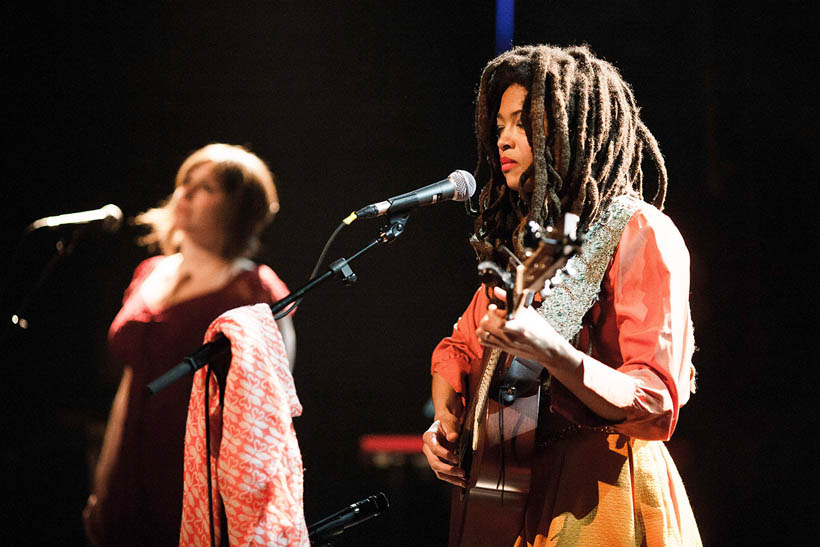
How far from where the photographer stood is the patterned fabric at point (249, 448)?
166 cm

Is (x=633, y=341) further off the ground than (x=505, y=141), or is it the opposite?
(x=505, y=141)

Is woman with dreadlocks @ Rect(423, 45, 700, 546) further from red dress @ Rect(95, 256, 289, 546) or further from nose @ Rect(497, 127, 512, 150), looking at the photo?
red dress @ Rect(95, 256, 289, 546)

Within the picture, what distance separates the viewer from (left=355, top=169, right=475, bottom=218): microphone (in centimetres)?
185

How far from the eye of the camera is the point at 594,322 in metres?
1.57

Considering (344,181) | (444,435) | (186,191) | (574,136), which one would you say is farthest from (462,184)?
(186,191)

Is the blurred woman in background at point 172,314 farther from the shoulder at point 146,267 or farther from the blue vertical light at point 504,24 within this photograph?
the blue vertical light at point 504,24

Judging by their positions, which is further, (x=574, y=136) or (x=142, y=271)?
(x=142, y=271)

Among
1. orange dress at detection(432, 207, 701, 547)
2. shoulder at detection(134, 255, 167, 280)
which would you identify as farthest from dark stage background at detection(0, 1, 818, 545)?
orange dress at detection(432, 207, 701, 547)

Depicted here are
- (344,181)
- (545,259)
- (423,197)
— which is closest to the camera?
(545,259)

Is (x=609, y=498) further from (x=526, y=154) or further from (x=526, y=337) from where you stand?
(x=526, y=154)

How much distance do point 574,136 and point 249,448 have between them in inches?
43.1

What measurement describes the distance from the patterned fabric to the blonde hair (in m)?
1.11

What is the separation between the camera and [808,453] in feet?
8.18

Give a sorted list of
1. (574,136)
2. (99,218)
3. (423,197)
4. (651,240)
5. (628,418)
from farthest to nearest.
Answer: (99,218), (423,197), (574,136), (651,240), (628,418)
